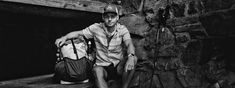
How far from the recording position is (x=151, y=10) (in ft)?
12.5

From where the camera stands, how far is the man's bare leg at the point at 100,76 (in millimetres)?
3117

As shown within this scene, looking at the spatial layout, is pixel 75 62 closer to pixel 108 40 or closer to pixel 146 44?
pixel 108 40

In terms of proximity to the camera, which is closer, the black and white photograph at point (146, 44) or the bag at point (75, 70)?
the black and white photograph at point (146, 44)

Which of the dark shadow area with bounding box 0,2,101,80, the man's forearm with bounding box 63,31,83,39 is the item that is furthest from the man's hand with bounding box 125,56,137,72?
the dark shadow area with bounding box 0,2,101,80

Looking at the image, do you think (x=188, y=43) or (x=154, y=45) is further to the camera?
(x=154, y=45)

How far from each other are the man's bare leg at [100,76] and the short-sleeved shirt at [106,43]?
0.15 meters

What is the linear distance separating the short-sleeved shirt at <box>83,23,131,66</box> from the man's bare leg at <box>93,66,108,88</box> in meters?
0.15

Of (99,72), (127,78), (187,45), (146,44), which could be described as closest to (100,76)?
(99,72)

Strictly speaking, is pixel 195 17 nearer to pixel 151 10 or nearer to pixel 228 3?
pixel 228 3

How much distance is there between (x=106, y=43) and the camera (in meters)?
3.46

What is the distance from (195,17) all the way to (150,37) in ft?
2.40

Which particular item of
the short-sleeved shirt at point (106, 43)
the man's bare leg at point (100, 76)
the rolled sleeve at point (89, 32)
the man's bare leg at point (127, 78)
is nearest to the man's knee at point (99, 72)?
the man's bare leg at point (100, 76)

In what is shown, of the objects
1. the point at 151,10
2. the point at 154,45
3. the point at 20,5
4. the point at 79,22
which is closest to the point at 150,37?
the point at 154,45

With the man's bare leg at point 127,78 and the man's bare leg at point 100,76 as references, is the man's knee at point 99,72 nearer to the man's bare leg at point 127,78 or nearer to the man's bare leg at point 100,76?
the man's bare leg at point 100,76
